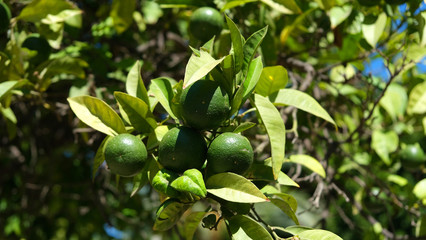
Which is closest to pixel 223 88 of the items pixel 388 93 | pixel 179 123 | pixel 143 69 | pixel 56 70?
pixel 179 123

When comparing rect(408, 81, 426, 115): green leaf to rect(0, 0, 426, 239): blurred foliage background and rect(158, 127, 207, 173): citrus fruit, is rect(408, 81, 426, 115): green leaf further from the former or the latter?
rect(158, 127, 207, 173): citrus fruit

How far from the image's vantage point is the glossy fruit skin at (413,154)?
1953mm

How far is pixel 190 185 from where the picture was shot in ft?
2.89

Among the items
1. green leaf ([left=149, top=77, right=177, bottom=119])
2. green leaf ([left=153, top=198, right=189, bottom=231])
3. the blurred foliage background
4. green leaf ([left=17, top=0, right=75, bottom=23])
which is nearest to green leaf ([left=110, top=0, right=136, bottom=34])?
the blurred foliage background

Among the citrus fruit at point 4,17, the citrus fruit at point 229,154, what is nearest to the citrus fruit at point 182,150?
the citrus fruit at point 229,154

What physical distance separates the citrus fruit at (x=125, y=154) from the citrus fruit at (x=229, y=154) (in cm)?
18

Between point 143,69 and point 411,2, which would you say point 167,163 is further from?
point 411,2

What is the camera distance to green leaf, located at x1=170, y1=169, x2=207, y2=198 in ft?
2.88

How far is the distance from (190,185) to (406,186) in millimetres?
1341

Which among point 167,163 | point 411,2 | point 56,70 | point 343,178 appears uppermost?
point 411,2

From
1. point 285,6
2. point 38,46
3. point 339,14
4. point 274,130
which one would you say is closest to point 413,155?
point 339,14

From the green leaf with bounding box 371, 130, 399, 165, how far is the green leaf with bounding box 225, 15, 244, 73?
3.92ft

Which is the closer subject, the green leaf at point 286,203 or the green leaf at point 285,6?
the green leaf at point 286,203

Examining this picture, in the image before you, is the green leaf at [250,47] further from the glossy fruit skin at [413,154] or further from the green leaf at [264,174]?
the glossy fruit skin at [413,154]
